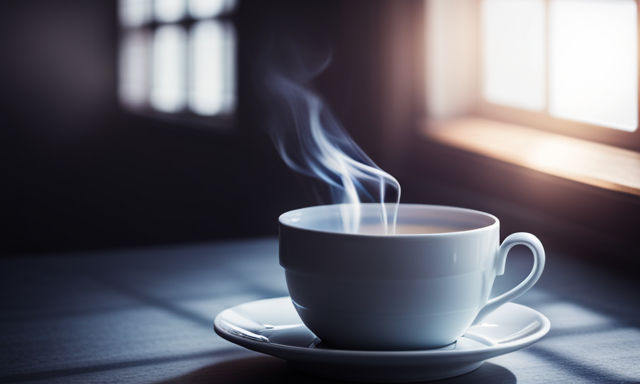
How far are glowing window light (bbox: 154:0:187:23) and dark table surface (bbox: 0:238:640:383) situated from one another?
2449 millimetres

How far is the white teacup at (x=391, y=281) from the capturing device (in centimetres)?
46

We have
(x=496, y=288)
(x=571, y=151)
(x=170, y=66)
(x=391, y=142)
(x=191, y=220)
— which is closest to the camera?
(x=496, y=288)

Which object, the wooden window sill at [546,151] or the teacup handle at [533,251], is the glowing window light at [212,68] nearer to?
the wooden window sill at [546,151]

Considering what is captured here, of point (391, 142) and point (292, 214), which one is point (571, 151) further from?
point (292, 214)

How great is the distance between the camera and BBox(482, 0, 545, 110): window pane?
152 centimetres

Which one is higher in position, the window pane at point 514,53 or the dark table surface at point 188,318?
the window pane at point 514,53

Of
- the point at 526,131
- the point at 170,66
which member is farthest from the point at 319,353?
the point at 170,66

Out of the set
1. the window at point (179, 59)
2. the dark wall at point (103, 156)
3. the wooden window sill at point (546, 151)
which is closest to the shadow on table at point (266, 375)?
the wooden window sill at point (546, 151)

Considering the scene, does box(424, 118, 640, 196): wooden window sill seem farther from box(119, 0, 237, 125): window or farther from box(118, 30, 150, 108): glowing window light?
box(118, 30, 150, 108): glowing window light

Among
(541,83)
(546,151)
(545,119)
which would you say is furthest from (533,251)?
(541,83)

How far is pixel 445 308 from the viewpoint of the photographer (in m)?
0.48

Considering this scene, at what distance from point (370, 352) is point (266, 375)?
0.37 ft

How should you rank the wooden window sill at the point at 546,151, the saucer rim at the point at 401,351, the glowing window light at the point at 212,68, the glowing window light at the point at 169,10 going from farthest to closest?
1. the glowing window light at the point at 169,10
2. the glowing window light at the point at 212,68
3. the wooden window sill at the point at 546,151
4. the saucer rim at the point at 401,351

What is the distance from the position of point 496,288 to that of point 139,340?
483 mm
